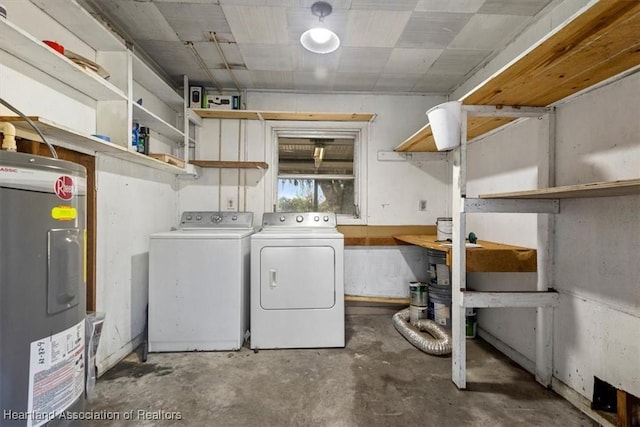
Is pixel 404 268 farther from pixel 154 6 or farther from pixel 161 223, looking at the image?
pixel 154 6

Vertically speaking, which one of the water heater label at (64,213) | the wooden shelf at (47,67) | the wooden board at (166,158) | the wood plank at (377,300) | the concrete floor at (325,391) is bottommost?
the concrete floor at (325,391)

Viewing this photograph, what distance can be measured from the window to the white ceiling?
611 mm

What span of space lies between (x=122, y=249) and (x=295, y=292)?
1306mm

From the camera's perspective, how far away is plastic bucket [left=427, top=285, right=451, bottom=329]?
2662 millimetres

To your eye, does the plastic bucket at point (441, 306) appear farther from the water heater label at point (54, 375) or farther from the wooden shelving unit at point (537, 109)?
the water heater label at point (54, 375)

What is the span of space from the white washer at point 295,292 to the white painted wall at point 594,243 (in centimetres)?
136

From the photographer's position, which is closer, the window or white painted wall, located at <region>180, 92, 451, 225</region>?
white painted wall, located at <region>180, 92, 451, 225</region>

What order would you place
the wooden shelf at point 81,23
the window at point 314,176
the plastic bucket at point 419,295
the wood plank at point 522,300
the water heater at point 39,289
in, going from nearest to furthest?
the water heater at point 39,289 → the wooden shelf at point 81,23 → the wood plank at point 522,300 → the plastic bucket at point 419,295 → the window at point 314,176

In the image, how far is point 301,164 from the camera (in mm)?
3287

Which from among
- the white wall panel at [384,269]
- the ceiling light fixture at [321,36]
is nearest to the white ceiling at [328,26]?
the ceiling light fixture at [321,36]

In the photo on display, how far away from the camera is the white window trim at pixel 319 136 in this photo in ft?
10.3

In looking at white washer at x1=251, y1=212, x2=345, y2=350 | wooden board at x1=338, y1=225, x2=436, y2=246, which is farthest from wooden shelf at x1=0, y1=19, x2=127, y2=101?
wooden board at x1=338, y1=225, x2=436, y2=246

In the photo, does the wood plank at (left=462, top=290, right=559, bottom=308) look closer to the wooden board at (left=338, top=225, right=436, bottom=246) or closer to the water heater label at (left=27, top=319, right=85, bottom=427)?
the wooden board at (left=338, top=225, right=436, bottom=246)

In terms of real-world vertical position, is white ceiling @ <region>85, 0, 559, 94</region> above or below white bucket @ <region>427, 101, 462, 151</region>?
above
